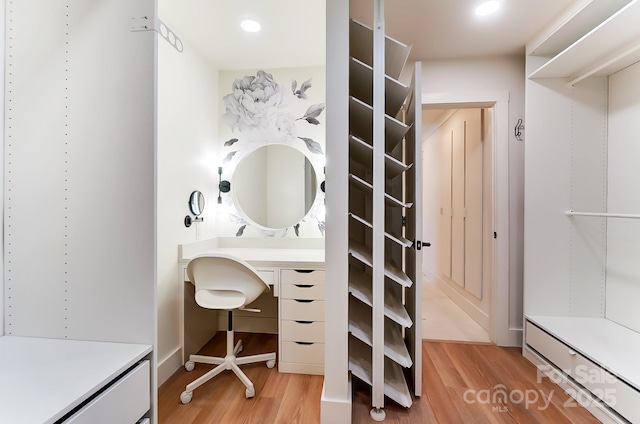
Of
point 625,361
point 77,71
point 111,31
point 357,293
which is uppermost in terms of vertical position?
point 111,31

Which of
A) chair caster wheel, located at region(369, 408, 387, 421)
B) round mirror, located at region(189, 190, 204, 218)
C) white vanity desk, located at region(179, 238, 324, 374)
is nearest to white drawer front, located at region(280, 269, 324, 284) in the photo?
white vanity desk, located at region(179, 238, 324, 374)

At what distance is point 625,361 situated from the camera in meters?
1.52

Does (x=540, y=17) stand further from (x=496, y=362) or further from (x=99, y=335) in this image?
(x=99, y=335)

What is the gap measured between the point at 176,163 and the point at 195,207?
1.26ft

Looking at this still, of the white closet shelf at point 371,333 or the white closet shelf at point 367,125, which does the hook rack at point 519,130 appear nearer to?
the white closet shelf at point 367,125

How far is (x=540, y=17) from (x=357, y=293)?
223 cm

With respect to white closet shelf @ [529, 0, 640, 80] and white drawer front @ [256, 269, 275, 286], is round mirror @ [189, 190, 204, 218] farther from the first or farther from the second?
white closet shelf @ [529, 0, 640, 80]

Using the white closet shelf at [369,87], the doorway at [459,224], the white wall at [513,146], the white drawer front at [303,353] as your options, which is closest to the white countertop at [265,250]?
the white drawer front at [303,353]

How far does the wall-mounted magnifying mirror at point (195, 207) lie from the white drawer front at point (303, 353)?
1183 mm

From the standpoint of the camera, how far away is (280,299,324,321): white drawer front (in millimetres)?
2006

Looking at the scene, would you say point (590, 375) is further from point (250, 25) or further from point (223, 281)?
point (250, 25)

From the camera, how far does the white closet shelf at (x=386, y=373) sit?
156 cm

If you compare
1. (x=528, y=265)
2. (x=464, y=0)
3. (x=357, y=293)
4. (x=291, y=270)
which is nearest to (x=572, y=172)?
(x=528, y=265)

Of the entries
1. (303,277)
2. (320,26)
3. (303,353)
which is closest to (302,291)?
(303,277)
